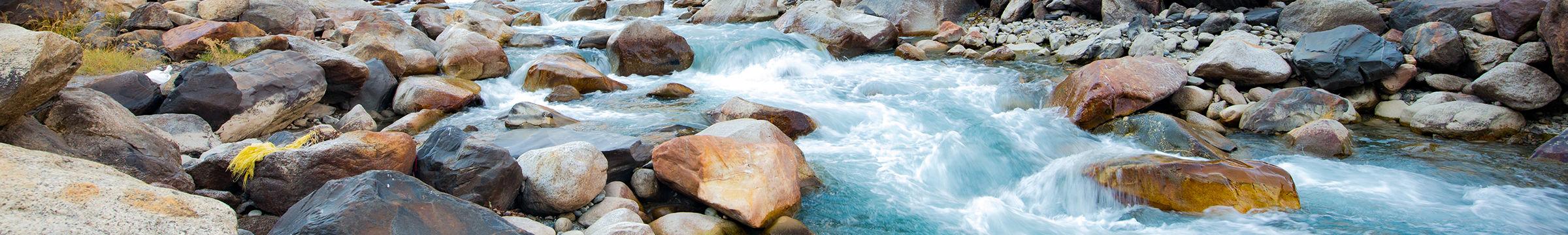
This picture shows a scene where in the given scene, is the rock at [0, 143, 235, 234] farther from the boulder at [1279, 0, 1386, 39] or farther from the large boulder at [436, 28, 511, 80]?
the boulder at [1279, 0, 1386, 39]

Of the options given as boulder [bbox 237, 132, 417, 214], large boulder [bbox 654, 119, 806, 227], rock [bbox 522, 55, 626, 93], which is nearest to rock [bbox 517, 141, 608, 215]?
large boulder [bbox 654, 119, 806, 227]

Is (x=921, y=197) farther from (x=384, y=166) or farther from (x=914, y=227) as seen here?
(x=384, y=166)

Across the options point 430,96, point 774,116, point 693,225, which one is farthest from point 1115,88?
point 430,96

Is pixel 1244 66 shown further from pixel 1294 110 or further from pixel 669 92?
pixel 669 92

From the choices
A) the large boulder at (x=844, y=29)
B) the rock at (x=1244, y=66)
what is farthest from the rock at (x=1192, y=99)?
the large boulder at (x=844, y=29)

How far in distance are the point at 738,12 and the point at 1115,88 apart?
957 cm

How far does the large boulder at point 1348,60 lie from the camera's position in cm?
952

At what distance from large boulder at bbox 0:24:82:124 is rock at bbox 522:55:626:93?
6.10 m

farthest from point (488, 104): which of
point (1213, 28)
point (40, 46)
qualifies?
point (1213, 28)

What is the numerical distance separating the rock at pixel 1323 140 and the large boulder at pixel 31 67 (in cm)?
983

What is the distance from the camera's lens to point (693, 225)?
5.41 meters

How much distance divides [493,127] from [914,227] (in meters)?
4.90

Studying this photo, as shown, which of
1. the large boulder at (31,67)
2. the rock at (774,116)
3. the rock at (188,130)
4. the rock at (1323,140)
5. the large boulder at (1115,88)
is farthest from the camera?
the large boulder at (1115,88)

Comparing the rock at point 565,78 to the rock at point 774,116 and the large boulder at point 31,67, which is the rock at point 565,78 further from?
the large boulder at point 31,67
